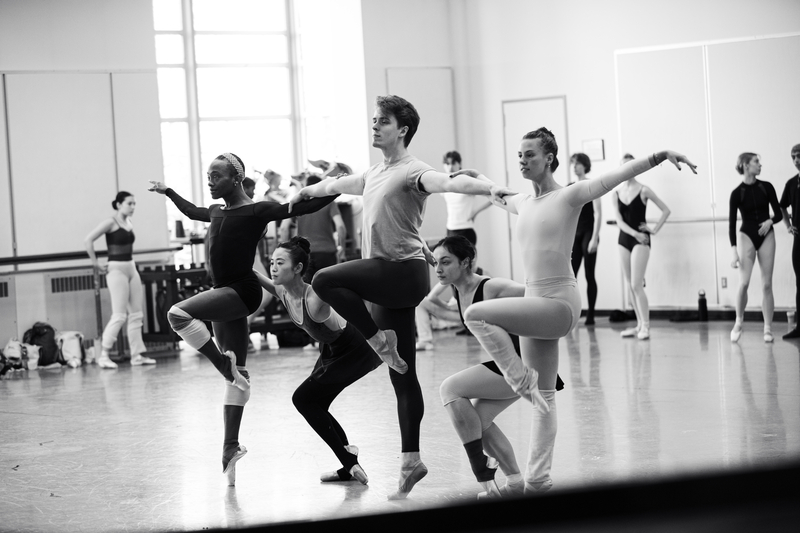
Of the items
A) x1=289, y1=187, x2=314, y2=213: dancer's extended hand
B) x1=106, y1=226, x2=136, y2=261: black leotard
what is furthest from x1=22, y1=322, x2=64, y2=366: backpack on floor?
x1=289, y1=187, x2=314, y2=213: dancer's extended hand

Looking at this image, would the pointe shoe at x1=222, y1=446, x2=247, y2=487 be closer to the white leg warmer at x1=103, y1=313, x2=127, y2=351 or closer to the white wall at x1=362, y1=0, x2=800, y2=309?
the white leg warmer at x1=103, y1=313, x2=127, y2=351

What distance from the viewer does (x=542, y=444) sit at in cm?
348

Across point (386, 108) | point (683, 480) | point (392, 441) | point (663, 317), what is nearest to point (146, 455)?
point (392, 441)

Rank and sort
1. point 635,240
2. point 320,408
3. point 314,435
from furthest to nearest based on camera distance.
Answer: point 635,240, point 314,435, point 320,408

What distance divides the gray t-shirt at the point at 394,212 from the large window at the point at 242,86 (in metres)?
9.08

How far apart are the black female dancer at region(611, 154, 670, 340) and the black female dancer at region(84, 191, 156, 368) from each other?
196 inches

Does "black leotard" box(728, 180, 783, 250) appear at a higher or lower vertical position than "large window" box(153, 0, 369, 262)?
lower

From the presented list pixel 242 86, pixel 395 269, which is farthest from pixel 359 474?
pixel 242 86

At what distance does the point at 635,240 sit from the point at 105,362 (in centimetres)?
552

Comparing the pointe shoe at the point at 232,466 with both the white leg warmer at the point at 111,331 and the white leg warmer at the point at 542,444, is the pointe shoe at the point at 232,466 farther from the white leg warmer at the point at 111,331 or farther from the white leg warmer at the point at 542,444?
the white leg warmer at the point at 111,331

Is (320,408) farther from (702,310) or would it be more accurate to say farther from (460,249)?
(702,310)

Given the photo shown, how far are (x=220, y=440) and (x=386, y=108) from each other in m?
2.63

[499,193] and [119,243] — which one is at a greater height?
[499,193]

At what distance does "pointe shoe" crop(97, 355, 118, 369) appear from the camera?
30.4 ft
